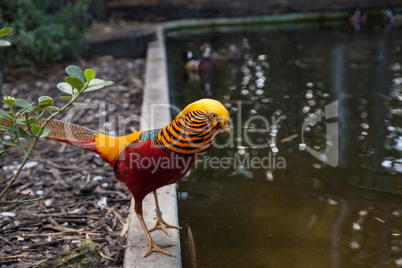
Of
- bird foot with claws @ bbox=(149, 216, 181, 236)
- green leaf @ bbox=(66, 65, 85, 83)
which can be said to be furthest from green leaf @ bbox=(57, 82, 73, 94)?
bird foot with claws @ bbox=(149, 216, 181, 236)

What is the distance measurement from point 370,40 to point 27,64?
19.8ft

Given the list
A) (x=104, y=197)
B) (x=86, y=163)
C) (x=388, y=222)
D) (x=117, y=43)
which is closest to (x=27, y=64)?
(x=117, y=43)

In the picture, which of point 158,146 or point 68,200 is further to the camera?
point 68,200

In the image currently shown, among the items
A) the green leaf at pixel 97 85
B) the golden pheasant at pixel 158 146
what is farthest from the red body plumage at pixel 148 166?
the green leaf at pixel 97 85

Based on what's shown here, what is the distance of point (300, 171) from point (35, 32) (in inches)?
163

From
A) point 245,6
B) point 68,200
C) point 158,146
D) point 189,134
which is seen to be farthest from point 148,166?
point 245,6

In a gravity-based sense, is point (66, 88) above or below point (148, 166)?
above

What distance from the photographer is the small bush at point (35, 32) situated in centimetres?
580

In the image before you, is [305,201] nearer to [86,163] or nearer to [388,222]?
[388,222]

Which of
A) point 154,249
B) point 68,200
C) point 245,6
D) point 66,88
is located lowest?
point 154,249

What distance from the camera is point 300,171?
3516mm

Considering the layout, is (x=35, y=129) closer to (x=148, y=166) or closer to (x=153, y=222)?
(x=148, y=166)

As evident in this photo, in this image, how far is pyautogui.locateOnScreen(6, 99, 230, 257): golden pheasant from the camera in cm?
209

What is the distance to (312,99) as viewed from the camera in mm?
5145
